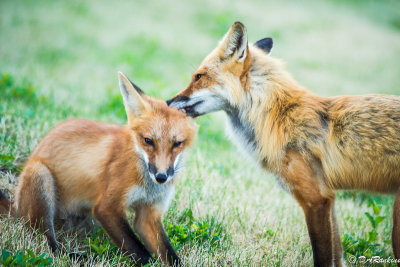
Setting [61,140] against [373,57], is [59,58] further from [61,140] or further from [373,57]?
[373,57]

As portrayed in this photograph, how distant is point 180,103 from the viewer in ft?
11.5

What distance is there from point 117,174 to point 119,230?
0.52 meters

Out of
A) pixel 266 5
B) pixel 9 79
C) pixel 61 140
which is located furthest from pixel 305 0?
pixel 61 140

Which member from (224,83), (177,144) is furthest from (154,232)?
(224,83)

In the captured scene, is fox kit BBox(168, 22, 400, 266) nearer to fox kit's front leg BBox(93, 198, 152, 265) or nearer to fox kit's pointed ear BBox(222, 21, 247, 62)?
fox kit's pointed ear BBox(222, 21, 247, 62)

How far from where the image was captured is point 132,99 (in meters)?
3.37

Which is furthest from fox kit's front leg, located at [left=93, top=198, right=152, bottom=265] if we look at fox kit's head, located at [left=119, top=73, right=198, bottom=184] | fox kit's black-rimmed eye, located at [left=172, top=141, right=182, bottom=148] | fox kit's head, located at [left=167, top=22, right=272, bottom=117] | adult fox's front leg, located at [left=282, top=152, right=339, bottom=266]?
adult fox's front leg, located at [left=282, top=152, right=339, bottom=266]

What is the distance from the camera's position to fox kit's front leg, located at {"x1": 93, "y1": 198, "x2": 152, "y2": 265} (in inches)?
120

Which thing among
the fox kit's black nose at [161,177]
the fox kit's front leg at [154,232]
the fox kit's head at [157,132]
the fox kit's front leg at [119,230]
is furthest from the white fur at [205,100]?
the fox kit's front leg at [119,230]

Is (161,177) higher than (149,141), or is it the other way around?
(149,141)

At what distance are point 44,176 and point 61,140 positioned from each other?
45 cm

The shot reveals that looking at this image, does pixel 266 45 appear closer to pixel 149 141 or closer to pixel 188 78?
pixel 149 141

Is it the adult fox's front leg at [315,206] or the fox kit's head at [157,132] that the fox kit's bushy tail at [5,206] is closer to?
the fox kit's head at [157,132]

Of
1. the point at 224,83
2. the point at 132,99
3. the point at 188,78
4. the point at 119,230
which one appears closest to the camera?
the point at 119,230
